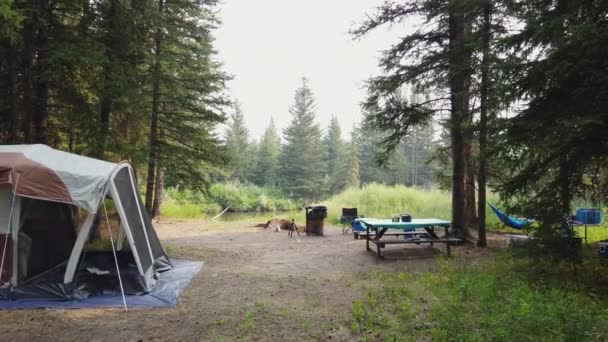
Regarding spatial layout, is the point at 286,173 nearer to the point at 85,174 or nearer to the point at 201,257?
the point at 201,257

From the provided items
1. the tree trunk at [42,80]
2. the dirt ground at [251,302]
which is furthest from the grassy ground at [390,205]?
the tree trunk at [42,80]

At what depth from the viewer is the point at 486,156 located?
536 cm

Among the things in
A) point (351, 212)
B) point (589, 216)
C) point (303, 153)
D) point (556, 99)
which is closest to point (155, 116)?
point (351, 212)

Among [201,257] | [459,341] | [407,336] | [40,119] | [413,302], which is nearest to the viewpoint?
[459,341]

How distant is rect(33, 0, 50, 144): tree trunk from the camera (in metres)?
6.54

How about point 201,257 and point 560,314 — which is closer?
point 560,314

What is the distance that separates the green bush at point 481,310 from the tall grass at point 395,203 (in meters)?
8.62

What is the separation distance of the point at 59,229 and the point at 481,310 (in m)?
5.65

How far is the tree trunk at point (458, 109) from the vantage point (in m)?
8.46

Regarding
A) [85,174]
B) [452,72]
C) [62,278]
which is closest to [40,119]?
[85,174]

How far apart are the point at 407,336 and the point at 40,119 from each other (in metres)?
6.89

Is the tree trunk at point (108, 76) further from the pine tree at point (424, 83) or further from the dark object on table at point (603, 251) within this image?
the dark object on table at point (603, 251)

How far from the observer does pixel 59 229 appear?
578 centimetres

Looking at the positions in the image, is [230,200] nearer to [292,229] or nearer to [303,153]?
[303,153]
